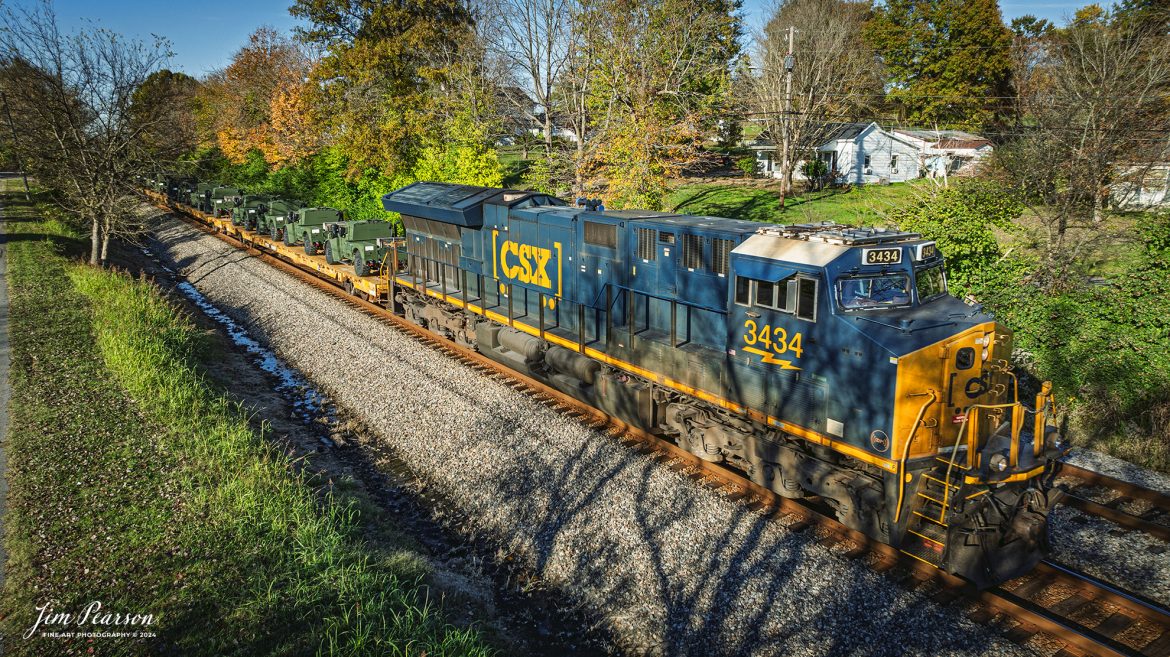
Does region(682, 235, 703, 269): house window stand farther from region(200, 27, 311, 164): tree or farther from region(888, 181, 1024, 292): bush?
region(200, 27, 311, 164): tree

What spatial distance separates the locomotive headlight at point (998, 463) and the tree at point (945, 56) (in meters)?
51.9

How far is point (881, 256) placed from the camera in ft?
28.6

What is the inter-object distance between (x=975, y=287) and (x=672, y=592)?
1125 cm

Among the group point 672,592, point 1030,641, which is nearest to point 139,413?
Answer: point 672,592

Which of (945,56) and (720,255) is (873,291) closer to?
(720,255)

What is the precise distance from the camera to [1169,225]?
13.2 metres

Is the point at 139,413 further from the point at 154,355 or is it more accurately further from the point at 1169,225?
the point at 1169,225

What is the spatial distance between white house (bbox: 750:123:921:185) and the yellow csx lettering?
34.1m

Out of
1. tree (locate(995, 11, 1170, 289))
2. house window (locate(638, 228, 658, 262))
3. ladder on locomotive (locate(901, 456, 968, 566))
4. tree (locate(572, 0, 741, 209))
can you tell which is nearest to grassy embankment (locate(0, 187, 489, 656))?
ladder on locomotive (locate(901, 456, 968, 566))

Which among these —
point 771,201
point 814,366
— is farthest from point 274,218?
point 814,366

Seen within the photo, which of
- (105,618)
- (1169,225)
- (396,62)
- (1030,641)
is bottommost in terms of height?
(1030,641)

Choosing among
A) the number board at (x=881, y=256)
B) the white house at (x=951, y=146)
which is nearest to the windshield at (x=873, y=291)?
the number board at (x=881, y=256)

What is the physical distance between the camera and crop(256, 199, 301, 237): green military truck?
29562 millimetres

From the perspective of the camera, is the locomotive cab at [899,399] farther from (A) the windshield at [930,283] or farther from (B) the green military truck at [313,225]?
(B) the green military truck at [313,225]
